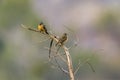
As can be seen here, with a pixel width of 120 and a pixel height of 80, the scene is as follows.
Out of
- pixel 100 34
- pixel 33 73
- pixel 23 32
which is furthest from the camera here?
pixel 100 34

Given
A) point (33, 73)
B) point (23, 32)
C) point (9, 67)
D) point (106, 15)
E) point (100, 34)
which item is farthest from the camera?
point (100, 34)

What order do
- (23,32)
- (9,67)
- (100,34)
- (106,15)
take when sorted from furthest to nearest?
(100,34)
(106,15)
(23,32)
(9,67)

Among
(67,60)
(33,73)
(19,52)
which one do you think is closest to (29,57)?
(19,52)

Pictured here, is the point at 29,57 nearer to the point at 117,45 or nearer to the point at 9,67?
the point at 9,67

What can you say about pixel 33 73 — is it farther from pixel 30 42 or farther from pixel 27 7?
pixel 27 7

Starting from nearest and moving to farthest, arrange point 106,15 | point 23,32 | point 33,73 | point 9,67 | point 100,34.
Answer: point 33,73, point 9,67, point 23,32, point 106,15, point 100,34

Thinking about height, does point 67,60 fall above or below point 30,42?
above

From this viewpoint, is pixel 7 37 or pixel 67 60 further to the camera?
pixel 7 37

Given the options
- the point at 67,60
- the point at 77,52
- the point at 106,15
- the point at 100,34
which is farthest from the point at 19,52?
the point at 67,60

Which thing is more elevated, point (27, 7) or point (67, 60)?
point (67, 60)
